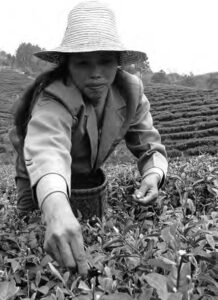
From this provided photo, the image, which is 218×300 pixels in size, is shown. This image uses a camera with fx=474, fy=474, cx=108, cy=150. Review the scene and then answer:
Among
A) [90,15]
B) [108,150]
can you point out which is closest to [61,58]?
[90,15]

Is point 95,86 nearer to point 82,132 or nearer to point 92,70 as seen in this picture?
point 92,70

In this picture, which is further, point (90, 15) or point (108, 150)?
point (108, 150)

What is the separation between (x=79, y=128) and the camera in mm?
1779

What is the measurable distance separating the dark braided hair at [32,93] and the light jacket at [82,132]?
0.29 feet

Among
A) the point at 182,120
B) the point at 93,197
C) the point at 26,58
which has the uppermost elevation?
the point at 93,197

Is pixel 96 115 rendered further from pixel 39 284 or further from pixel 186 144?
pixel 186 144

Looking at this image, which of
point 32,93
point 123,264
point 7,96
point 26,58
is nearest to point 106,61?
point 32,93

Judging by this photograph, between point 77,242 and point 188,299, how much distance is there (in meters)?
0.35

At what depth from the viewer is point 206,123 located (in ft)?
58.5

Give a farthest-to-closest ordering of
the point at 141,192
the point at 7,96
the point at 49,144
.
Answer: the point at 7,96
the point at 141,192
the point at 49,144

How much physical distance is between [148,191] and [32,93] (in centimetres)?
61

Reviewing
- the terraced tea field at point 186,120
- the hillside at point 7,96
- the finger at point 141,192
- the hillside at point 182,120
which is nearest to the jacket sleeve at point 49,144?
the finger at point 141,192

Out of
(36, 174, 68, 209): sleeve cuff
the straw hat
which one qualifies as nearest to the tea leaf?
(36, 174, 68, 209): sleeve cuff

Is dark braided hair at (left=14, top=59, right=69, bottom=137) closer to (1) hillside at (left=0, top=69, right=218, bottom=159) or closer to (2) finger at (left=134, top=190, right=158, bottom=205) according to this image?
(2) finger at (left=134, top=190, right=158, bottom=205)
